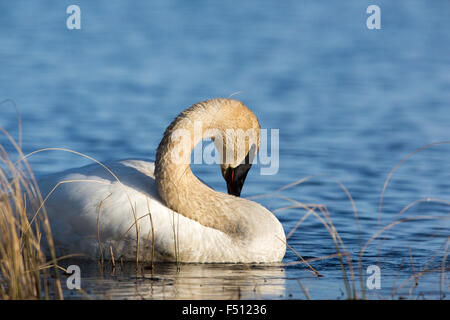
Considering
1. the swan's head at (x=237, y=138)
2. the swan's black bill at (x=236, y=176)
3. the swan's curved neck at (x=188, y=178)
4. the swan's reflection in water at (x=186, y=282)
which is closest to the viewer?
the swan's reflection in water at (x=186, y=282)

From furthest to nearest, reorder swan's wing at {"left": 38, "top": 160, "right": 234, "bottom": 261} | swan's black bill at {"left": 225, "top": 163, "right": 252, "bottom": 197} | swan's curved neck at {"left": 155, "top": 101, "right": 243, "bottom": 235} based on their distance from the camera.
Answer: swan's black bill at {"left": 225, "top": 163, "right": 252, "bottom": 197}
swan's curved neck at {"left": 155, "top": 101, "right": 243, "bottom": 235}
swan's wing at {"left": 38, "top": 160, "right": 234, "bottom": 261}

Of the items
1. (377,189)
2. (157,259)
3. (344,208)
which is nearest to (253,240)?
(157,259)

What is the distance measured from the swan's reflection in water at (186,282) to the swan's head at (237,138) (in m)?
1.20

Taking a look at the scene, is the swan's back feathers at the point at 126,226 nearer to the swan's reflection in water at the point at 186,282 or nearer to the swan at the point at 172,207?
the swan at the point at 172,207

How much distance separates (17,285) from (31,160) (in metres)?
7.42

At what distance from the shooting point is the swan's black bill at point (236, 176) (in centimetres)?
980

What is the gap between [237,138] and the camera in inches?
381

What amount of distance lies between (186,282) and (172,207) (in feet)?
4.16

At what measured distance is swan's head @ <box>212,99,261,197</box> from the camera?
967 cm

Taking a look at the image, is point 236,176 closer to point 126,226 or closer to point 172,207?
point 172,207

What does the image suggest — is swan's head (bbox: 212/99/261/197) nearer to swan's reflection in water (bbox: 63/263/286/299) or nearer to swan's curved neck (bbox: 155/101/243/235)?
swan's curved neck (bbox: 155/101/243/235)

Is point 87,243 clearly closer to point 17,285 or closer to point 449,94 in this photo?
point 17,285

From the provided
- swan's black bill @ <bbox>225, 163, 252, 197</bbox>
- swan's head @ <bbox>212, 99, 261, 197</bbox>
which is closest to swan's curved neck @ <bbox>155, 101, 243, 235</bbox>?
swan's head @ <bbox>212, 99, 261, 197</bbox>

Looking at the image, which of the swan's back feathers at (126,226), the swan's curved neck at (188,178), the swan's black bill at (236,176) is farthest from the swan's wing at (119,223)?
the swan's black bill at (236,176)
